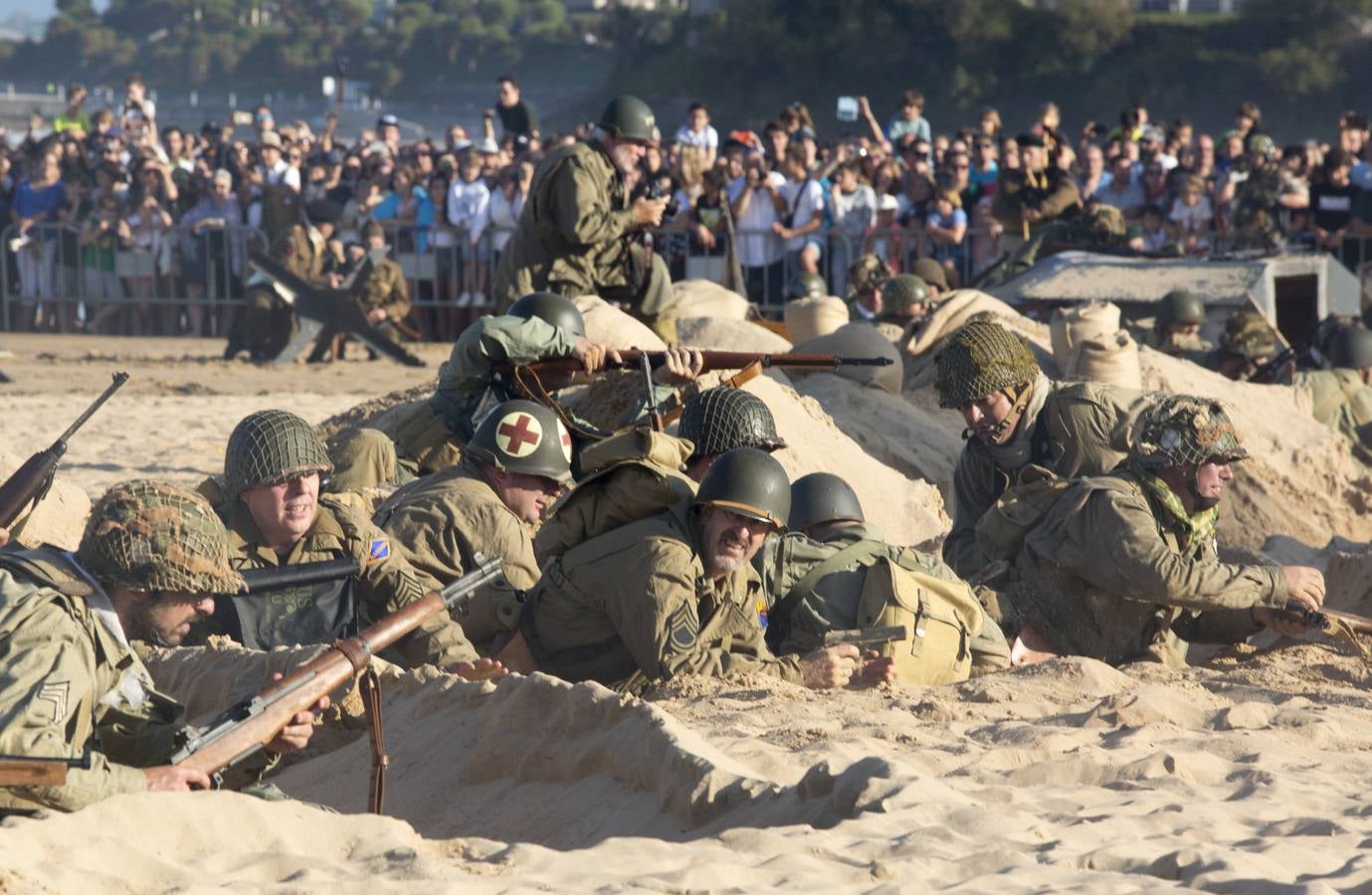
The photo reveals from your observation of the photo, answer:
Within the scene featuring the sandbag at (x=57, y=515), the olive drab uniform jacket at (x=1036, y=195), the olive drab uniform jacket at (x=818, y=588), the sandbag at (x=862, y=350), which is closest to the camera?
the olive drab uniform jacket at (x=818, y=588)

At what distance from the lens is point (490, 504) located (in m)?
7.34

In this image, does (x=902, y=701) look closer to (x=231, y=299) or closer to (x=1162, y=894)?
(x=1162, y=894)

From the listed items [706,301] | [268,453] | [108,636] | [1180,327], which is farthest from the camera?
[1180,327]

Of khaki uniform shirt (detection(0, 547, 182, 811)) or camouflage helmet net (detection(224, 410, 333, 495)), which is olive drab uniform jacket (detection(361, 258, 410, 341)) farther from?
khaki uniform shirt (detection(0, 547, 182, 811))

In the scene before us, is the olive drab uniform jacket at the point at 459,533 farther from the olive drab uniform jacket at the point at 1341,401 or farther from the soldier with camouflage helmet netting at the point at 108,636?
the olive drab uniform jacket at the point at 1341,401

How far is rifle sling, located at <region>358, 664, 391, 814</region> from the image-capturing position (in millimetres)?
5199

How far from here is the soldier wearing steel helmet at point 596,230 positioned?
10797 mm

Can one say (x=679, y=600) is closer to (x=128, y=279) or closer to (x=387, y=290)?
(x=387, y=290)

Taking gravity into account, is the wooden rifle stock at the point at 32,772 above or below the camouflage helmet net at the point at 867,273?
below

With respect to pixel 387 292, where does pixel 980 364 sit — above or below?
above

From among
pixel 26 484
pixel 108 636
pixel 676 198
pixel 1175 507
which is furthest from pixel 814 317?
pixel 108 636

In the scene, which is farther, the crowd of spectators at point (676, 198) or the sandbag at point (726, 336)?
the crowd of spectators at point (676, 198)

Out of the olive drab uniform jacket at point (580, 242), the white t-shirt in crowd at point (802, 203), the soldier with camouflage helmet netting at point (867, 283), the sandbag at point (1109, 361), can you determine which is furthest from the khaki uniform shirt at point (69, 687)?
the white t-shirt in crowd at point (802, 203)

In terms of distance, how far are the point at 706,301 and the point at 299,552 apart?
6.52 m
